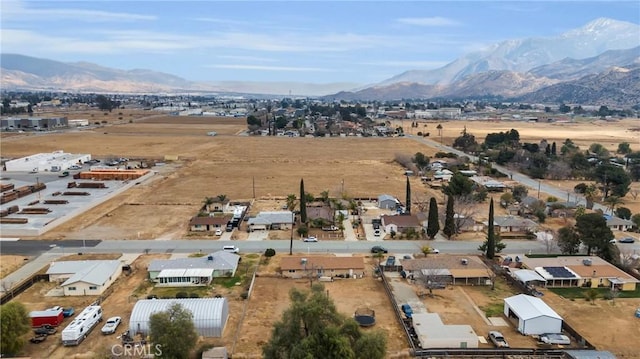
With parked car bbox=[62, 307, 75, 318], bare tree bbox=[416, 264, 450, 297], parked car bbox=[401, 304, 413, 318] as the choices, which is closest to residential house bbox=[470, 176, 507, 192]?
bare tree bbox=[416, 264, 450, 297]

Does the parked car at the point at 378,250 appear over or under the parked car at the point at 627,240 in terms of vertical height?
over

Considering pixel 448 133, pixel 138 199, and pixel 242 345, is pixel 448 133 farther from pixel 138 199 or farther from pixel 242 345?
pixel 242 345

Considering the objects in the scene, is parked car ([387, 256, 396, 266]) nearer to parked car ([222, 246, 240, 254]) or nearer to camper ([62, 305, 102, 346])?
parked car ([222, 246, 240, 254])

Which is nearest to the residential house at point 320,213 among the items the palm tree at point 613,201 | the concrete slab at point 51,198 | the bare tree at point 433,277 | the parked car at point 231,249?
the parked car at point 231,249

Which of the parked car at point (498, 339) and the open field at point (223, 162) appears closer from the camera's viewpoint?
the parked car at point (498, 339)

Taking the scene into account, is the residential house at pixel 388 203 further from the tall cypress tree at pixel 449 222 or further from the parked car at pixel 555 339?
the parked car at pixel 555 339

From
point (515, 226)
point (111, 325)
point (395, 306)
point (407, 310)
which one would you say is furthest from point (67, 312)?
point (515, 226)

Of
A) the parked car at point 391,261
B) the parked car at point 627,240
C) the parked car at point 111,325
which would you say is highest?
the parked car at point 391,261
